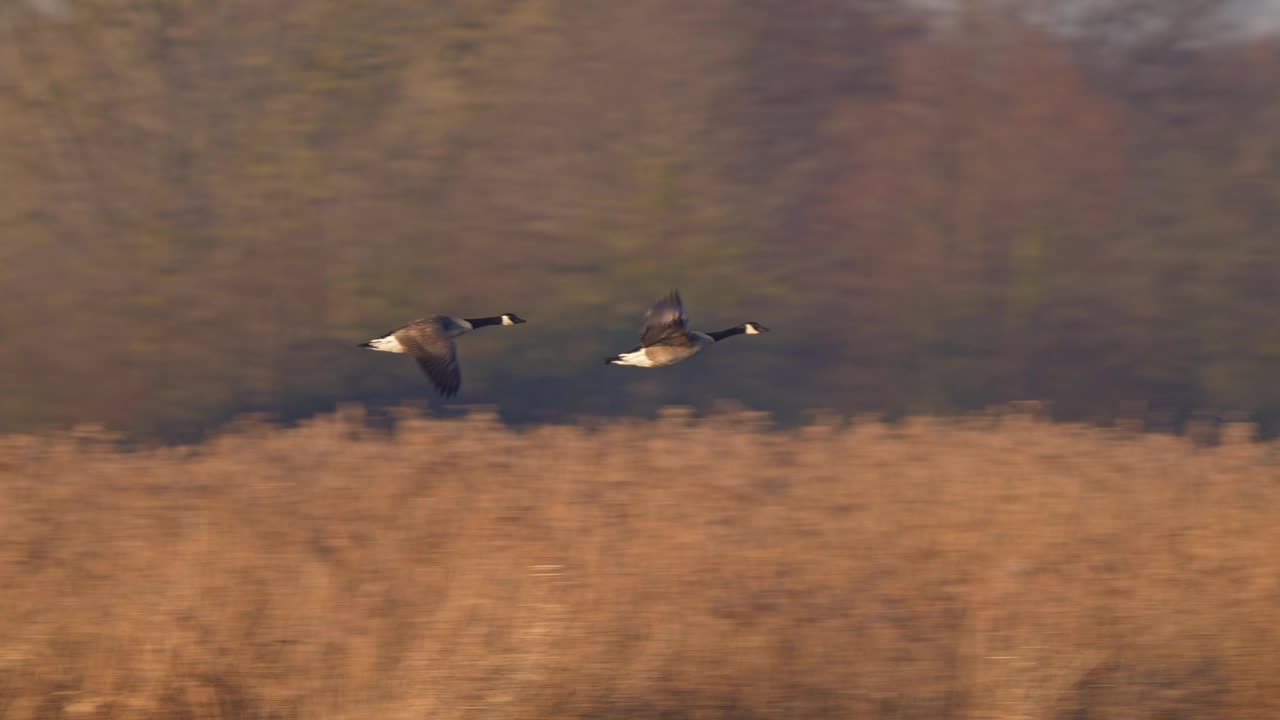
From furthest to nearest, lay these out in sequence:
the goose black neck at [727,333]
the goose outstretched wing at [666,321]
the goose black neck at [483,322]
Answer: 1. the goose black neck at [483,322]
2. the goose black neck at [727,333]
3. the goose outstretched wing at [666,321]

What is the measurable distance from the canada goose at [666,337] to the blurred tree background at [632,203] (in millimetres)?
5784

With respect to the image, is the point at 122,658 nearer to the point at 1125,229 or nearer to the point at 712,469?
the point at 712,469

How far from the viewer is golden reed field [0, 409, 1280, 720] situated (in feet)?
18.8

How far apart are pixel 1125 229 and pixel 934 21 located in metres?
2.67

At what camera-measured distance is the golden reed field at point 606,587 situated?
5.74 meters

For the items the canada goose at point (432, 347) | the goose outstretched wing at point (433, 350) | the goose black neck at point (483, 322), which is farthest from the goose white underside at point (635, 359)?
the goose outstretched wing at point (433, 350)

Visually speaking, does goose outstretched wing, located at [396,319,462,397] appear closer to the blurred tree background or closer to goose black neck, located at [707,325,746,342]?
goose black neck, located at [707,325,746,342]

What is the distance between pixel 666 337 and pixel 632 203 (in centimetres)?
626

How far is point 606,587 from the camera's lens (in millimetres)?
6020

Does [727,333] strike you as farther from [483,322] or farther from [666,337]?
[483,322]

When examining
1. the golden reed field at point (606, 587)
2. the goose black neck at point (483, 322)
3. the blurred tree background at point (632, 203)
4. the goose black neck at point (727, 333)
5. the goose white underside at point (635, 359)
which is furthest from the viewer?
the blurred tree background at point (632, 203)

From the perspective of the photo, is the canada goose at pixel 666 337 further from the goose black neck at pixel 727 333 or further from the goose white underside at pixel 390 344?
the goose white underside at pixel 390 344

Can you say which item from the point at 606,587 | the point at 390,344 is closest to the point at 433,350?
the point at 390,344

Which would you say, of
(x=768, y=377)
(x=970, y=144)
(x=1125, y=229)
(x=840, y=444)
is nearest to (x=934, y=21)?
(x=970, y=144)
